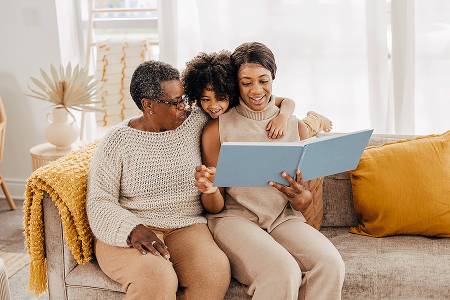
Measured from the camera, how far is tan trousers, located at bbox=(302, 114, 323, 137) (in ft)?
5.40

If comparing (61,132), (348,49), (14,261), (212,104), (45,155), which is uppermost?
(348,49)

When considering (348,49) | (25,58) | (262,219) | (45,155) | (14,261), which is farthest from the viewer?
(25,58)

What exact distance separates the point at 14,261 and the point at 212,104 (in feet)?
4.72

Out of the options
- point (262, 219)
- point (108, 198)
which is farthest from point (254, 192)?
point (108, 198)

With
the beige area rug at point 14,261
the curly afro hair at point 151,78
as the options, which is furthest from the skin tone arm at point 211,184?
the beige area rug at point 14,261

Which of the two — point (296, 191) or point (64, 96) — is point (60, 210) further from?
point (64, 96)

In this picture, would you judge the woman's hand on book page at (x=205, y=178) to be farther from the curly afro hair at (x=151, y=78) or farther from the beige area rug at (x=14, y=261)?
the beige area rug at (x=14, y=261)

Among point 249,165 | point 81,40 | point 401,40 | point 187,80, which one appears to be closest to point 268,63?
point 187,80

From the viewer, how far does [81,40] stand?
9.48ft

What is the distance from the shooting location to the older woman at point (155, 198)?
121cm

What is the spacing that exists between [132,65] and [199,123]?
1230mm

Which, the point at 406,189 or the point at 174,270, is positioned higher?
the point at 406,189

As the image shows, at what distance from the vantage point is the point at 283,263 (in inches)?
45.9

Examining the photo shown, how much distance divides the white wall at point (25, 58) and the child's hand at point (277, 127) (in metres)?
1.87
